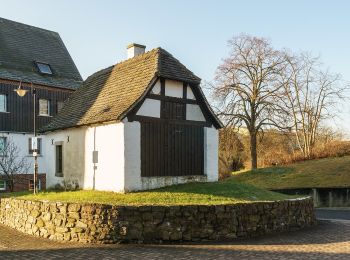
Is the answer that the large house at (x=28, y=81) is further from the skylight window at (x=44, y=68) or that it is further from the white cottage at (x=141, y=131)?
the white cottage at (x=141, y=131)

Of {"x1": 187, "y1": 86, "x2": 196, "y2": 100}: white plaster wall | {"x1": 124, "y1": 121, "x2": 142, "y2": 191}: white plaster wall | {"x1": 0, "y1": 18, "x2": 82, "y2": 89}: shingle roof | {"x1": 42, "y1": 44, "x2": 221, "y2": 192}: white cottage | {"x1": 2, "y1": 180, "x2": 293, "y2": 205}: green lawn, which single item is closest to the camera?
{"x1": 2, "y1": 180, "x2": 293, "y2": 205}: green lawn

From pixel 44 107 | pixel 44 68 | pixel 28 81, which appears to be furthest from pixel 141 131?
pixel 44 68

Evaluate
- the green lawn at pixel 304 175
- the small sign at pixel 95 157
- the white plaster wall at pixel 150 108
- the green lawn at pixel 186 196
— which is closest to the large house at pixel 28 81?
the small sign at pixel 95 157

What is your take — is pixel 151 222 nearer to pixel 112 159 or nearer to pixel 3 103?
pixel 112 159

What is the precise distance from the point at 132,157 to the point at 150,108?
7.22 ft

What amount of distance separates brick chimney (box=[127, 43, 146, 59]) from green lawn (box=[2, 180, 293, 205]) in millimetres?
7392

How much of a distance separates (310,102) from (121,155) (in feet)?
107

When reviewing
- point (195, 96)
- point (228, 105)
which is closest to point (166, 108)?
point (195, 96)

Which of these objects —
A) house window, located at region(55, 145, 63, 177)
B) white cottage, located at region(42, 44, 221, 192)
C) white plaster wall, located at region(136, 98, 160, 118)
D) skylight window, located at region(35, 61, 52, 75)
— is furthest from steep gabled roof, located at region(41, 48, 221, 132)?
skylight window, located at region(35, 61, 52, 75)

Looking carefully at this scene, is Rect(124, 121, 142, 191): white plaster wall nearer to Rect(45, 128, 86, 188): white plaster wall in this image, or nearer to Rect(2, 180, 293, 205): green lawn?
Rect(2, 180, 293, 205): green lawn

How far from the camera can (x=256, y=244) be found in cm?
1228

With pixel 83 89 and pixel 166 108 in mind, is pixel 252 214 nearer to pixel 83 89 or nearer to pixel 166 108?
A: pixel 166 108

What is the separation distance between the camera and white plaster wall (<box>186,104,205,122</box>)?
18.8 metres

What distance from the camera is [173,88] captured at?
60.2 feet
